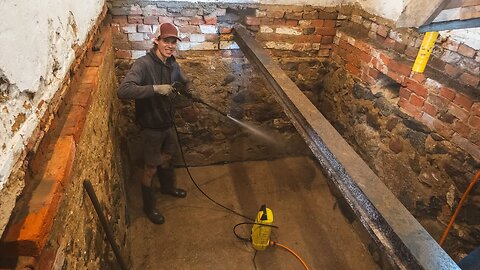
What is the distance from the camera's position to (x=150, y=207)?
2.63 m

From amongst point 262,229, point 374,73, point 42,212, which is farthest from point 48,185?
point 374,73

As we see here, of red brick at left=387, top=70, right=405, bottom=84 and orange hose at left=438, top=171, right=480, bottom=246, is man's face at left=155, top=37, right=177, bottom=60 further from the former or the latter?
orange hose at left=438, top=171, right=480, bottom=246

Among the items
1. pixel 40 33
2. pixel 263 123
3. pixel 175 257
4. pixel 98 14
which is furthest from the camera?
pixel 263 123

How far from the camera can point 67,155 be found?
1.01 metres

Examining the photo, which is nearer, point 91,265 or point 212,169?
point 91,265

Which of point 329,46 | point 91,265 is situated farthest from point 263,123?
point 91,265

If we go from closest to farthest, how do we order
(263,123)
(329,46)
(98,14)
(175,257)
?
1. (98,14)
2. (175,257)
3. (329,46)
4. (263,123)

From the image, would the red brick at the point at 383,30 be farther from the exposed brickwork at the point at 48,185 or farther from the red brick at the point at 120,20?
the exposed brickwork at the point at 48,185

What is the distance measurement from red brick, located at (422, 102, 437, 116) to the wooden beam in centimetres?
89

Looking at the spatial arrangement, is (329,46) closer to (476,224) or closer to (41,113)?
(476,224)

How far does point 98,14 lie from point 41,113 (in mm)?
1325

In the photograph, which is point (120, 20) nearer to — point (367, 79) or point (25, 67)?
point (25, 67)

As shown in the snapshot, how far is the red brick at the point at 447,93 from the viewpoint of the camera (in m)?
1.85

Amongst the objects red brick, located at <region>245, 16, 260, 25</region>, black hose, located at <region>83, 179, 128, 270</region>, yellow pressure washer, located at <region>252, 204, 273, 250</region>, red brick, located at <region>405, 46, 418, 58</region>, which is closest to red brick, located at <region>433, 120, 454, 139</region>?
red brick, located at <region>405, 46, 418, 58</region>
